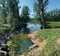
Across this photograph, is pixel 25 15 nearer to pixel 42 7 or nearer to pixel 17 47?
pixel 42 7

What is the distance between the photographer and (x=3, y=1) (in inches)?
2178

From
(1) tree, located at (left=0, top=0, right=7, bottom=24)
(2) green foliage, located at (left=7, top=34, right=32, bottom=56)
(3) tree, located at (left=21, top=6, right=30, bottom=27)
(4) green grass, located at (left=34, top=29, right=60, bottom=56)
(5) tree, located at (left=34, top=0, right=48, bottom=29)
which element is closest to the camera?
(4) green grass, located at (left=34, top=29, right=60, bottom=56)

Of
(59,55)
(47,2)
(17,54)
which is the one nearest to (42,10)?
(47,2)

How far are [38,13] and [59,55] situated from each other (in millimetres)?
41831

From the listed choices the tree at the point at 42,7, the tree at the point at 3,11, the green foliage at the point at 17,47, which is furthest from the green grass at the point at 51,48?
the tree at the point at 3,11

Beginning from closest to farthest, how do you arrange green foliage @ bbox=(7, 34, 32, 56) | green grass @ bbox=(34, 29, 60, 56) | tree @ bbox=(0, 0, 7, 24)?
1. green grass @ bbox=(34, 29, 60, 56)
2. green foliage @ bbox=(7, 34, 32, 56)
3. tree @ bbox=(0, 0, 7, 24)

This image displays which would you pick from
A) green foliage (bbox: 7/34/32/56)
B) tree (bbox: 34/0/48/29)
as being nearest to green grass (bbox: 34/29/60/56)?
green foliage (bbox: 7/34/32/56)

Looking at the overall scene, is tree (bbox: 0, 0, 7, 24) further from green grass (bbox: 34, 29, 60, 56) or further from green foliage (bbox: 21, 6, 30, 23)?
green grass (bbox: 34, 29, 60, 56)

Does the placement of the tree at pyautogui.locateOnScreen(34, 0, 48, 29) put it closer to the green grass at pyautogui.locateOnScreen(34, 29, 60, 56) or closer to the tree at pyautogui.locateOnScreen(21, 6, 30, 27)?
the tree at pyautogui.locateOnScreen(21, 6, 30, 27)

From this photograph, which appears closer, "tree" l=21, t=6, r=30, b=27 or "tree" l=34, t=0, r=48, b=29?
"tree" l=34, t=0, r=48, b=29

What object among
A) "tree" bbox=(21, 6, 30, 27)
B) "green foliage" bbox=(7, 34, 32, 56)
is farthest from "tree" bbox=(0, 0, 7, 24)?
"green foliage" bbox=(7, 34, 32, 56)

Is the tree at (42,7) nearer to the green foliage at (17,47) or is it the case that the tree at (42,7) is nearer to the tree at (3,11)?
the tree at (3,11)

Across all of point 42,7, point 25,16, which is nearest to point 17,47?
point 42,7

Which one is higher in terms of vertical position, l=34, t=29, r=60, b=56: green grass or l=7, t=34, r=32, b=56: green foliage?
l=34, t=29, r=60, b=56: green grass
